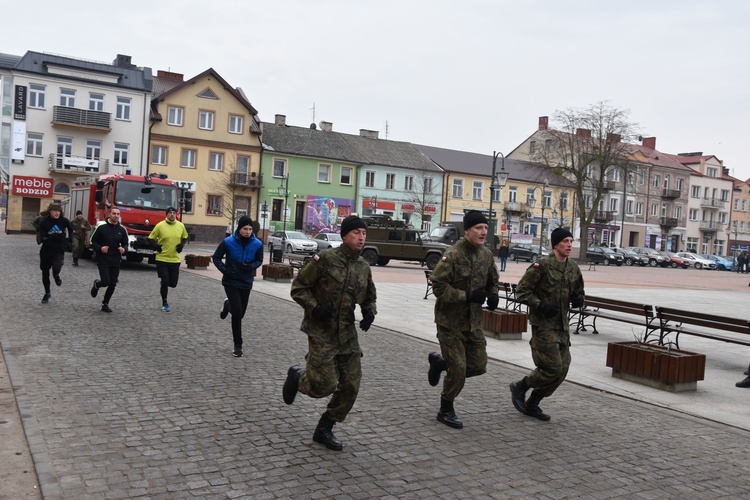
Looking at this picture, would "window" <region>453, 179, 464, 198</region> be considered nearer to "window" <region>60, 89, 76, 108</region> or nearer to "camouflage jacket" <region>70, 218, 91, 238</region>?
"window" <region>60, 89, 76, 108</region>

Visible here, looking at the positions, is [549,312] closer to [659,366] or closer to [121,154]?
[659,366]

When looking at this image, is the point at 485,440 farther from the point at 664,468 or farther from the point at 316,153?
the point at 316,153

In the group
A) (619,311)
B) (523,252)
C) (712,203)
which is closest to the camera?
(619,311)

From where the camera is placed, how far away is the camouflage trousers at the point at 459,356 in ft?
20.2

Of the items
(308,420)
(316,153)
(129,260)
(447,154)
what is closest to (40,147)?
(316,153)

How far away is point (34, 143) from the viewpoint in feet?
155

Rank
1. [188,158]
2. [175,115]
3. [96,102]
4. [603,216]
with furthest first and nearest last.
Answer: [603,216]
[188,158]
[175,115]
[96,102]

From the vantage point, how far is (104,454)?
5016mm

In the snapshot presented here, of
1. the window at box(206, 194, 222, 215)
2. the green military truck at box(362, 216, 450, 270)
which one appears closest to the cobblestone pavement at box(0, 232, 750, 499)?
the green military truck at box(362, 216, 450, 270)

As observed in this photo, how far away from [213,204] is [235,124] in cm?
634

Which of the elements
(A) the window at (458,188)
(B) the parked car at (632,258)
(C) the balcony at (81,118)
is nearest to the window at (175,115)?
(C) the balcony at (81,118)

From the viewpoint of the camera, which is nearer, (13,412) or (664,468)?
(664,468)

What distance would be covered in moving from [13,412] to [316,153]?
5214cm

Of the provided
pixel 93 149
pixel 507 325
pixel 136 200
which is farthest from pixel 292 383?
pixel 93 149
